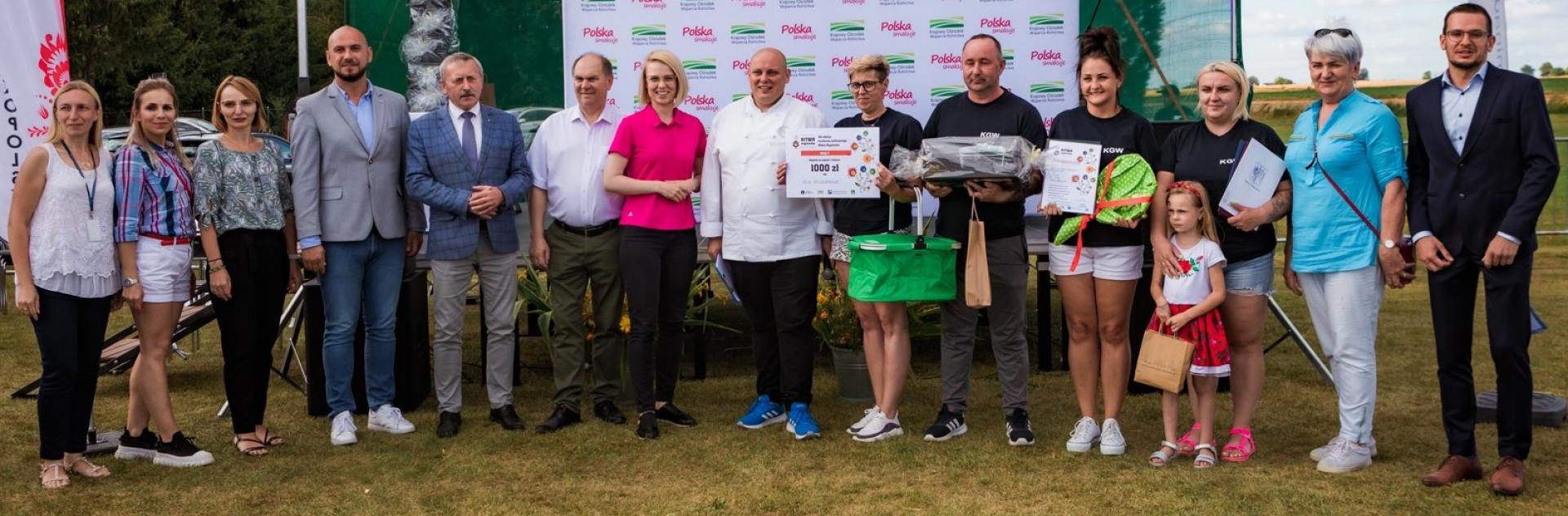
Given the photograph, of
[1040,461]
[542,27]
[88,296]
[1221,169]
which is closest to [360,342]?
[88,296]

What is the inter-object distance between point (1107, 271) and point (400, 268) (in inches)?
102

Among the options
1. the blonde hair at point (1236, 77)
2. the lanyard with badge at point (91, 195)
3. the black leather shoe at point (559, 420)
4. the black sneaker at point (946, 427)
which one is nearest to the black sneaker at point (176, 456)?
the lanyard with badge at point (91, 195)

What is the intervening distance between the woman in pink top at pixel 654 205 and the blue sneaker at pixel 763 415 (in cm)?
36

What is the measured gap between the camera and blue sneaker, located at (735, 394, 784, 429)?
519 centimetres

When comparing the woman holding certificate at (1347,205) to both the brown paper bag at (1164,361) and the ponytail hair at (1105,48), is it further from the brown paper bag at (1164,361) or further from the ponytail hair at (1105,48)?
the ponytail hair at (1105,48)

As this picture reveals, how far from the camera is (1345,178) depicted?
13.5 feet

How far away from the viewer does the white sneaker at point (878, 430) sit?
16.1ft

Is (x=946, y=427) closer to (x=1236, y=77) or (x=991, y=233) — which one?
(x=991, y=233)

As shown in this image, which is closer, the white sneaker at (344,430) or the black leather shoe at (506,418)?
the white sneaker at (344,430)

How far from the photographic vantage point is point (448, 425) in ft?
16.9

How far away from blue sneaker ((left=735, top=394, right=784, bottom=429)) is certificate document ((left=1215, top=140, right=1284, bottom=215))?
6.21 ft

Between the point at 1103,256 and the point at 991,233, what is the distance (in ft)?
1.35

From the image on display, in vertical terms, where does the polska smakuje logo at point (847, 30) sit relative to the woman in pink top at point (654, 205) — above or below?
above

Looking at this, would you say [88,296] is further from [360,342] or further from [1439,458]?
[1439,458]
